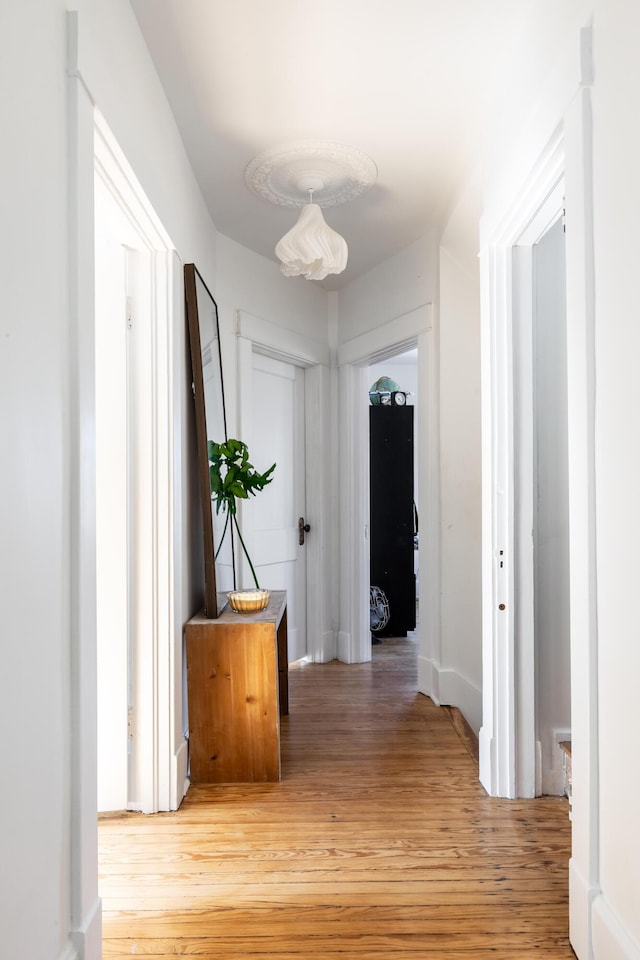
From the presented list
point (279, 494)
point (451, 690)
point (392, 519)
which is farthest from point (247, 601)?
point (392, 519)

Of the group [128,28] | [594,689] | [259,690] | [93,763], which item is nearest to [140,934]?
[93,763]

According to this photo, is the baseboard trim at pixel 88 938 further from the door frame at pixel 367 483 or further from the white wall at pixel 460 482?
the door frame at pixel 367 483

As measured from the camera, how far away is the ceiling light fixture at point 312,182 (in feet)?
8.57

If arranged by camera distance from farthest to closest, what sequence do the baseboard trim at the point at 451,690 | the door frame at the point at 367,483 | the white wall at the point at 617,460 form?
the door frame at the point at 367,483 → the baseboard trim at the point at 451,690 → the white wall at the point at 617,460

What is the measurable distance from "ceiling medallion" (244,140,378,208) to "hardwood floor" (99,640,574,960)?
2.48 m

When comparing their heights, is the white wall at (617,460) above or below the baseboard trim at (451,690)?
above

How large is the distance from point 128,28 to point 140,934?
94.7 inches

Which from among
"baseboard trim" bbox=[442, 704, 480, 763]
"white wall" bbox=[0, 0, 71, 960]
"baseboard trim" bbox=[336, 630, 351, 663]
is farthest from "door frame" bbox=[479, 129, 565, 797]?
"baseboard trim" bbox=[336, 630, 351, 663]

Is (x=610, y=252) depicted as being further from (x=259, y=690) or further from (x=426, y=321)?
(x=426, y=321)

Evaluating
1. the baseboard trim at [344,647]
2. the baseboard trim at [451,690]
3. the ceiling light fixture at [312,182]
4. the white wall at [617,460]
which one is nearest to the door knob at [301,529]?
the baseboard trim at [344,647]

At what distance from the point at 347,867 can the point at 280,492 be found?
2429 mm

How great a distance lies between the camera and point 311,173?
274 centimetres

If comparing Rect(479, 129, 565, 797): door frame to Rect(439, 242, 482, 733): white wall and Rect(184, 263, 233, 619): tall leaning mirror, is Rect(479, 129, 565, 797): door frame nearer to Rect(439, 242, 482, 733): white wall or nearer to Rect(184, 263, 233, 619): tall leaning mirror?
Rect(439, 242, 482, 733): white wall

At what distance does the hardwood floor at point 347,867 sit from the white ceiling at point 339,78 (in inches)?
96.7
